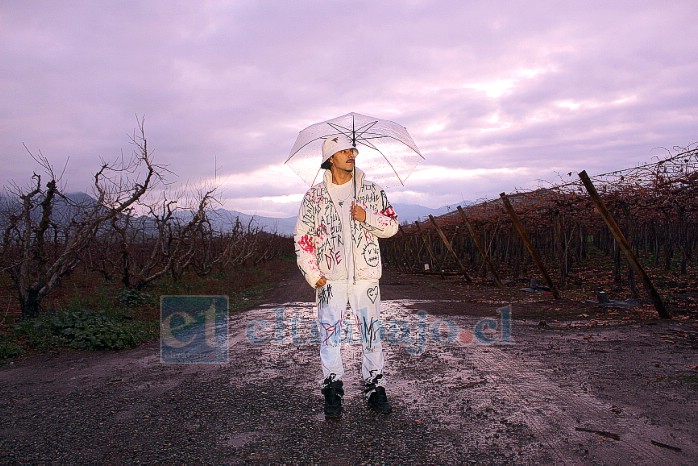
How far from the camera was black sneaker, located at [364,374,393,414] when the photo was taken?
396cm

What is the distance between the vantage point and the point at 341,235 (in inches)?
162

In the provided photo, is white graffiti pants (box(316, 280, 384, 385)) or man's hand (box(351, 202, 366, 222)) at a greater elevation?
man's hand (box(351, 202, 366, 222))

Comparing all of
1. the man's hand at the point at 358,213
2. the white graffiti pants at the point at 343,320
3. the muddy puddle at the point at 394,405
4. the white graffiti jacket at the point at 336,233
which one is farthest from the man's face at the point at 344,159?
the muddy puddle at the point at 394,405

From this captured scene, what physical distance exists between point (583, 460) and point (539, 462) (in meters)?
0.24

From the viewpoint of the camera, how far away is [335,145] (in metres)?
4.12

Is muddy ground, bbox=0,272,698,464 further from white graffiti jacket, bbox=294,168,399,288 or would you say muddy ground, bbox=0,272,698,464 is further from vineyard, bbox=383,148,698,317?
vineyard, bbox=383,148,698,317

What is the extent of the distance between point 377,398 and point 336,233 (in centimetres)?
123

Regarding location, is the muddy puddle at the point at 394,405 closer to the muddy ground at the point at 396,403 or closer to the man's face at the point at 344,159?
the muddy ground at the point at 396,403

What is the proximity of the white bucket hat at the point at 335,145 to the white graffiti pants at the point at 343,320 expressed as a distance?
958mm

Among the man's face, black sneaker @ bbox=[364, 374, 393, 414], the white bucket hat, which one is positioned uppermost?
the white bucket hat

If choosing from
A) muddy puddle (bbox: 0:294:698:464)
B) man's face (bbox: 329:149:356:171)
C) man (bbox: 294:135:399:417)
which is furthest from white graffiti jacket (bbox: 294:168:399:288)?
muddy puddle (bbox: 0:294:698:464)

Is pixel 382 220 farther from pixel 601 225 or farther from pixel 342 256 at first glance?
pixel 601 225

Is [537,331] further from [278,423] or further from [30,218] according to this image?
[30,218]

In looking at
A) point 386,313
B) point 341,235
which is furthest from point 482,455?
point 386,313
